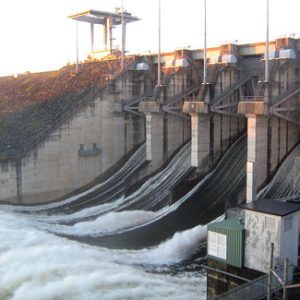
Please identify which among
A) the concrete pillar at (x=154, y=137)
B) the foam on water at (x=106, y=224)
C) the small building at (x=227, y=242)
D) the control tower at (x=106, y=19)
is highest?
the control tower at (x=106, y=19)

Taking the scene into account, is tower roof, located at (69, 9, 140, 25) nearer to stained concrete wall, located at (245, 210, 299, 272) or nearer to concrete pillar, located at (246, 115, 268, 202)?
concrete pillar, located at (246, 115, 268, 202)

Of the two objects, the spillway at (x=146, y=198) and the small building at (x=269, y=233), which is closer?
the small building at (x=269, y=233)

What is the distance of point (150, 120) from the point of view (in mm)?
30438

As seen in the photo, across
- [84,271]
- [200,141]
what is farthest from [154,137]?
[84,271]

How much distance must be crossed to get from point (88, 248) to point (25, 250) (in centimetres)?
252

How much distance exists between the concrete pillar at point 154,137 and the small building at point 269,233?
16.0 metres

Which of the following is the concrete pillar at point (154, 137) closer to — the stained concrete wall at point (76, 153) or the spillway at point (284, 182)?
the stained concrete wall at point (76, 153)

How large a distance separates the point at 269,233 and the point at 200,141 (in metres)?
13.5

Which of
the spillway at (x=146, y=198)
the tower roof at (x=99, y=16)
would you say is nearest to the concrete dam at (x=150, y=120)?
the spillway at (x=146, y=198)

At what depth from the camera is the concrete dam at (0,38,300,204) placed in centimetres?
2480

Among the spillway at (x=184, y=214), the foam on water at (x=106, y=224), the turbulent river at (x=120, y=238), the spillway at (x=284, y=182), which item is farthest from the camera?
the foam on water at (x=106, y=224)

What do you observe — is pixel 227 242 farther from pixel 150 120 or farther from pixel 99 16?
pixel 99 16

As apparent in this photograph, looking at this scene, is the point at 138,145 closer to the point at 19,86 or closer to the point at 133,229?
the point at 133,229

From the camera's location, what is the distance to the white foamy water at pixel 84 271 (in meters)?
15.7
